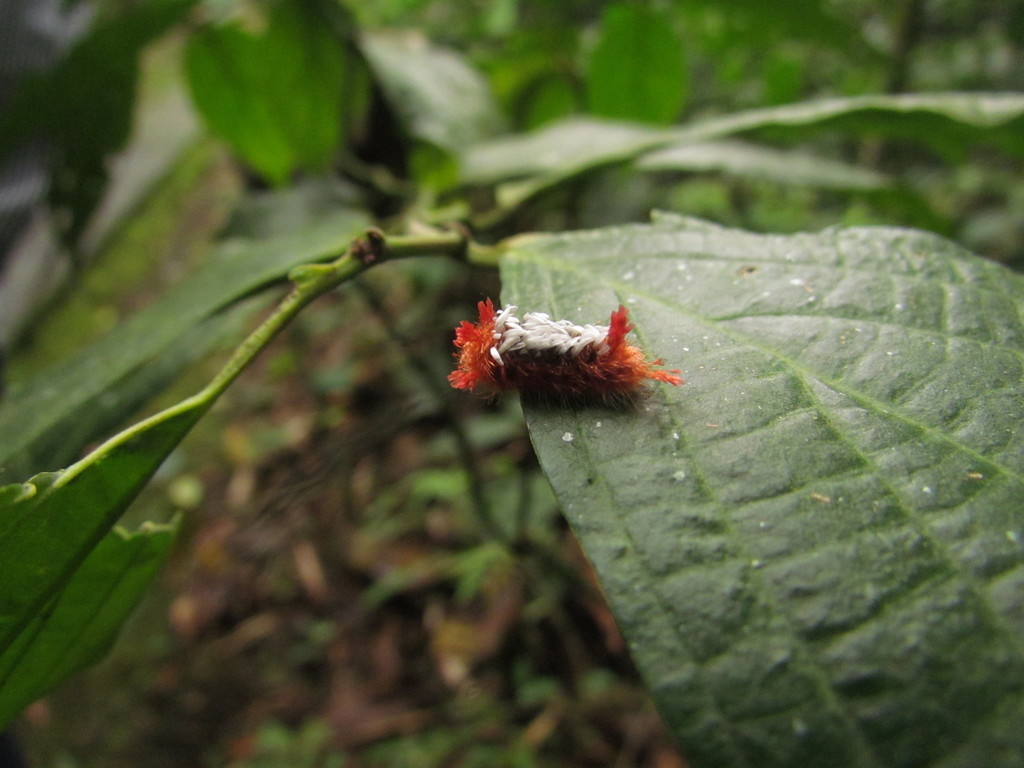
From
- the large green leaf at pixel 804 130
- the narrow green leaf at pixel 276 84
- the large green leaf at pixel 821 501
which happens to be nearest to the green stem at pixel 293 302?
the large green leaf at pixel 821 501

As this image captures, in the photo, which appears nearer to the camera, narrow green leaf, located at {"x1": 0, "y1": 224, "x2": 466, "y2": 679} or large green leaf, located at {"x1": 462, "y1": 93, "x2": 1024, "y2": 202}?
narrow green leaf, located at {"x1": 0, "y1": 224, "x2": 466, "y2": 679}

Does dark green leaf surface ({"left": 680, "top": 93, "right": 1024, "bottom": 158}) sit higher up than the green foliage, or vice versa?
the green foliage

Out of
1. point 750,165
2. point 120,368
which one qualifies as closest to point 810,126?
point 750,165

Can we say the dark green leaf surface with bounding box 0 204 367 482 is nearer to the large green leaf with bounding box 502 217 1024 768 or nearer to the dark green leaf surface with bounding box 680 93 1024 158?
the large green leaf with bounding box 502 217 1024 768

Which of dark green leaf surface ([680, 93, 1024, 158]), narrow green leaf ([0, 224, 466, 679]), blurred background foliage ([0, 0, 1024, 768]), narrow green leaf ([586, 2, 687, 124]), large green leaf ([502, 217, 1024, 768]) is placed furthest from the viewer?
narrow green leaf ([586, 2, 687, 124])

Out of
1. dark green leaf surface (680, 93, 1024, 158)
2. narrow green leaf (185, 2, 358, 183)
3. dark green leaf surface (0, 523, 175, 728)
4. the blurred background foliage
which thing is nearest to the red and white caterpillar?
the blurred background foliage

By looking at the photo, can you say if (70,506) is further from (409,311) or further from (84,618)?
(409,311)


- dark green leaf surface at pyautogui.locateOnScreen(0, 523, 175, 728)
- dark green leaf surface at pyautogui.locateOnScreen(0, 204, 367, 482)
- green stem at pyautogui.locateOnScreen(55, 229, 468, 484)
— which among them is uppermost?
green stem at pyautogui.locateOnScreen(55, 229, 468, 484)

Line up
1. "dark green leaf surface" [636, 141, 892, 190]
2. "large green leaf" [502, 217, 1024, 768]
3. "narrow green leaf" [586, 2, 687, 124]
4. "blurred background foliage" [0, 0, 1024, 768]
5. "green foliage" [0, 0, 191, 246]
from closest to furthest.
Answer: "large green leaf" [502, 217, 1024, 768] < "dark green leaf surface" [636, 141, 892, 190] < "green foliage" [0, 0, 191, 246] < "blurred background foliage" [0, 0, 1024, 768] < "narrow green leaf" [586, 2, 687, 124]

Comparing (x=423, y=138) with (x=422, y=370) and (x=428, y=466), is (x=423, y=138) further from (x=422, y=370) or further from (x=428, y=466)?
(x=428, y=466)
